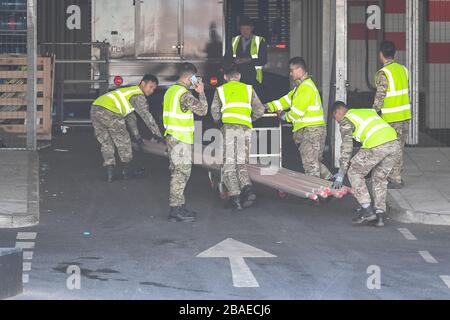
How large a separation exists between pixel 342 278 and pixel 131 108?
6.30 m

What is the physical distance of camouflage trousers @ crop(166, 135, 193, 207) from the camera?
14992mm

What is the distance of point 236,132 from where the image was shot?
15836 millimetres

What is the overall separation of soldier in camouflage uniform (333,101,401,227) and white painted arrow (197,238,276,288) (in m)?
1.80

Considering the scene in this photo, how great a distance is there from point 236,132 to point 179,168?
1.15m

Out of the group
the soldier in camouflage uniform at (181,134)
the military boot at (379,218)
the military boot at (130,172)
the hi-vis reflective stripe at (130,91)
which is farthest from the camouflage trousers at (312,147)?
the military boot at (130,172)

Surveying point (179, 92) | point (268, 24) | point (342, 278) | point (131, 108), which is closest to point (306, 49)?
point (268, 24)

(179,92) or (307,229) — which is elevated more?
(179,92)

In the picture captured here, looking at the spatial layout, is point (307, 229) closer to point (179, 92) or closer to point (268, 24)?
point (179, 92)

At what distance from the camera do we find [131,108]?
17.4 meters

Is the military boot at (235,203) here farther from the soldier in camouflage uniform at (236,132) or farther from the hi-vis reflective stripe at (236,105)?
the hi-vis reflective stripe at (236,105)

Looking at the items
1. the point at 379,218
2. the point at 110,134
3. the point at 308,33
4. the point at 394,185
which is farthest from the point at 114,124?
the point at 308,33

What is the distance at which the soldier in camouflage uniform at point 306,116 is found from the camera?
52.7 ft

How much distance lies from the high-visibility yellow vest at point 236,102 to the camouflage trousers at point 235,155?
0.09 metres
